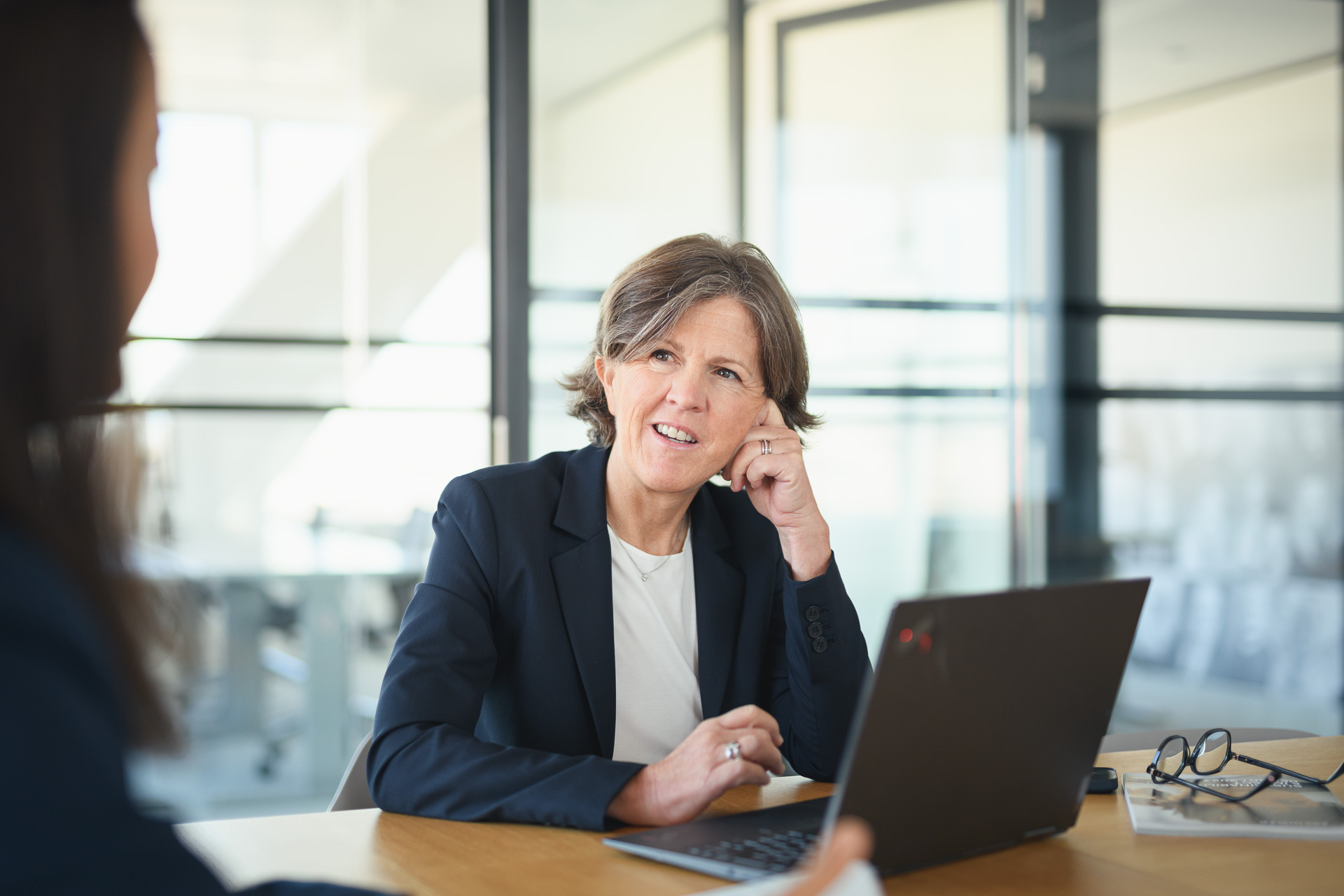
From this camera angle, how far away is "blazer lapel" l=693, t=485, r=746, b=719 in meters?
1.77

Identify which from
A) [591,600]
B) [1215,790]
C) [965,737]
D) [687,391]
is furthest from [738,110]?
[965,737]

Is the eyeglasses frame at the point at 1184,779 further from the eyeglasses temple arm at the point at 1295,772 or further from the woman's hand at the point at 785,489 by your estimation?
the woman's hand at the point at 785,489

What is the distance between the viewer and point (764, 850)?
109cm

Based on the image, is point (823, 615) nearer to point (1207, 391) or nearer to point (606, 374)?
point (606, 374)

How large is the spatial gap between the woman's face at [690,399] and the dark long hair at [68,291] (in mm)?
1129

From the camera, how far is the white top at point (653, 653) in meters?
1.74

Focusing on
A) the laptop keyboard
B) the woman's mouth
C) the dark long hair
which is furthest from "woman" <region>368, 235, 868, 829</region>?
the dark long hair

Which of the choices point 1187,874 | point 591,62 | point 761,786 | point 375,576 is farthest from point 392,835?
point 591,62

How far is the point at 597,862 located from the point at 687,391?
84 cm

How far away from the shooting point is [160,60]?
75 centimetres

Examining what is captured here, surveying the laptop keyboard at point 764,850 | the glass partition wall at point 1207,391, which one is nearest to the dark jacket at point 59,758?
the laptop keyboard at point 764,850

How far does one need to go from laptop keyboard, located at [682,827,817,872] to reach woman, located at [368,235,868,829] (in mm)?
410

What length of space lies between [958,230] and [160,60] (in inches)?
148

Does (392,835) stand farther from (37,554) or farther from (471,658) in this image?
(37,554)
